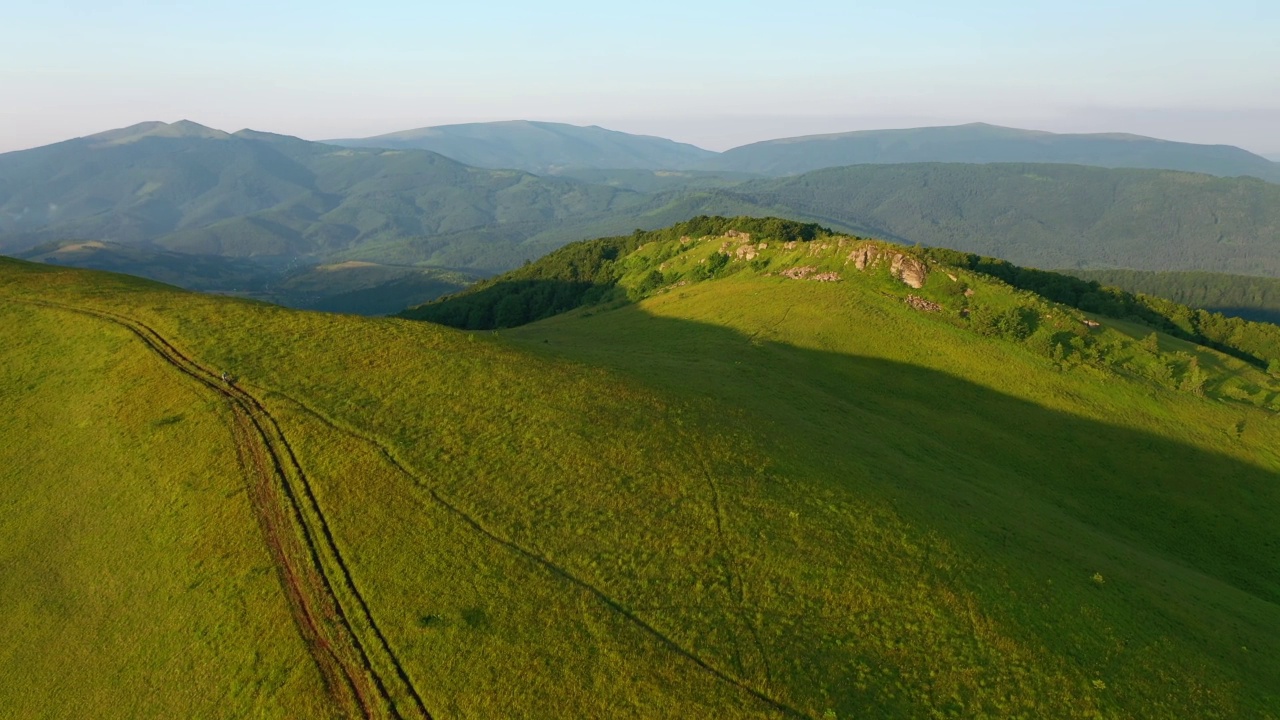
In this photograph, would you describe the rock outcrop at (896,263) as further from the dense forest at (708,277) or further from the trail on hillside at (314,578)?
the trail on hillside at (314,578)

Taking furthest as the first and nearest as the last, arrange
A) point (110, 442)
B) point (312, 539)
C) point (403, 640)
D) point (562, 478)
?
point (110, 442) → point (562, 478) → point (312, 539) → point (403, 640)

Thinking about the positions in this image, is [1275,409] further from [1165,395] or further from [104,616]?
[104,616]

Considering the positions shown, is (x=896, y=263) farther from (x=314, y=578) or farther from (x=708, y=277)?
(x=314, y=578)

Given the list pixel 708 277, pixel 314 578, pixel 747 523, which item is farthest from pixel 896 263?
pixel 314 578

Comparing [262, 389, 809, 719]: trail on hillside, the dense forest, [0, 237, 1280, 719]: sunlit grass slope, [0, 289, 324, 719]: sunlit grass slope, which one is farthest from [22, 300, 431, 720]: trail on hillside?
the dense forest

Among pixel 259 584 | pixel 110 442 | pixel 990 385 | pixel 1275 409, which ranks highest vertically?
pixel 110 442

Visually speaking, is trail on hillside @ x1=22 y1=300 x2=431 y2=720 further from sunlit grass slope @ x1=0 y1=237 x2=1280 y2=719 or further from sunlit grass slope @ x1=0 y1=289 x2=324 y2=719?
sunlit grass slope @ x1=0 y1=237 x2=1280 y2=719

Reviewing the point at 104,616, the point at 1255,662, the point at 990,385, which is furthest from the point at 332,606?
the point at 990,385

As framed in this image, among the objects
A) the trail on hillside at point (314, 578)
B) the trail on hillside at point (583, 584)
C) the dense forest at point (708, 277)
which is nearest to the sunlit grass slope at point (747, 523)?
the trail on hillside at point (583, 584)
